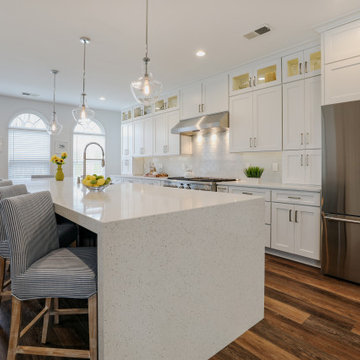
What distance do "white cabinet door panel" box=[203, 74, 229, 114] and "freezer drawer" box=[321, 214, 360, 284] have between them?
2.41 metres

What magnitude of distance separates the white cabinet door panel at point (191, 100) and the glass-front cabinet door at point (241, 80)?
71 cm

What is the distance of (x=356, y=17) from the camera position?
8.82 ft

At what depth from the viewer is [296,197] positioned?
3.21 metres

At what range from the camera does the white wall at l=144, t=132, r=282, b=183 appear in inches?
164

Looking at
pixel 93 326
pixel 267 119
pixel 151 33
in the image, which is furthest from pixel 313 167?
pixel 93 326

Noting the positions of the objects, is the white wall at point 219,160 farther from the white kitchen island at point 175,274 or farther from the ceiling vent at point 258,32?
→ the white kitchen island at point 175,274

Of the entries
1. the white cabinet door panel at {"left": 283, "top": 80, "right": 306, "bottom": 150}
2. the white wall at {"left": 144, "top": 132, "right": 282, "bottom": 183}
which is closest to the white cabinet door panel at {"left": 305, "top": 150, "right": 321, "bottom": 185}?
the white cabinet door panel at {"left": 283, "top": 80, "right": 306, "bottom": 150}

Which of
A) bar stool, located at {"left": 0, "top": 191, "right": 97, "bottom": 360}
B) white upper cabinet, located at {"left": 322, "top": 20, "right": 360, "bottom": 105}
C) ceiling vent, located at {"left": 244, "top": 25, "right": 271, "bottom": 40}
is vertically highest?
A: ceiling vent, located at {"left": 244, "top": 25, "right": 271, "bottom": 40}

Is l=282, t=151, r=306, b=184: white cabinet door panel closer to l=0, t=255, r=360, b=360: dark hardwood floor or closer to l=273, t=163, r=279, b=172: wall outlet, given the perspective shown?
l=273, t=163, r=279, b=172: wall outlet

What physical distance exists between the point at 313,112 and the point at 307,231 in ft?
4.82

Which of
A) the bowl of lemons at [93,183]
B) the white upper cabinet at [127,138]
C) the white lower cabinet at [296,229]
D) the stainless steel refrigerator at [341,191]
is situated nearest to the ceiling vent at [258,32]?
the stainless steel refrigerator at [341,191]

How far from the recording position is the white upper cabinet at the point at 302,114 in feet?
10.8

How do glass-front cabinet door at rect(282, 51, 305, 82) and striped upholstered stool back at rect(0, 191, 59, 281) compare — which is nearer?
striped upholstered stool back at rect(0, 191, 59, 281)

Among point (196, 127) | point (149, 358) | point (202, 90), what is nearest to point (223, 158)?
point (196, 127)
